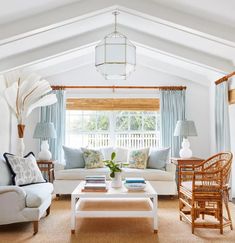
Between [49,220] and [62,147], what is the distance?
2.23m

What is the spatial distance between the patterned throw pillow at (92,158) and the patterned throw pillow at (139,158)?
581mm

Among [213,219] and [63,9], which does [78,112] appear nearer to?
[63,9]

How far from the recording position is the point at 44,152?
6250 millimetres

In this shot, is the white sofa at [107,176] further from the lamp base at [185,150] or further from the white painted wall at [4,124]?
the white painted wall at [4,124]

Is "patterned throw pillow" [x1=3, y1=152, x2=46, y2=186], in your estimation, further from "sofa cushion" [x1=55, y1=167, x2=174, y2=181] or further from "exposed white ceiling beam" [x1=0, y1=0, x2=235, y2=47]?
"exposed white ceiling beam" [x1=0, y1=0, x2=235, y2=47]

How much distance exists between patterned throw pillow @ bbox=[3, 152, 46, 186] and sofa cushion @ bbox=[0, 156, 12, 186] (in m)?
0.04

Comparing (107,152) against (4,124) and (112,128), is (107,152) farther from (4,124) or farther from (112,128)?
(4,124)

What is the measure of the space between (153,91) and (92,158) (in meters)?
2.05

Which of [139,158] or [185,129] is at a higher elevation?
[185,129]

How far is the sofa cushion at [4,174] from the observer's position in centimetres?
393

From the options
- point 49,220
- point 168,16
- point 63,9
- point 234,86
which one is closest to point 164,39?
point 168,16

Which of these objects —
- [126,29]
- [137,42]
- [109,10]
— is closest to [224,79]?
[137,42]

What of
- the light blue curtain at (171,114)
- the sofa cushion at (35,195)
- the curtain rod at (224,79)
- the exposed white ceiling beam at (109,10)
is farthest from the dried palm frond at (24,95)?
the curtain rod at (224,79)

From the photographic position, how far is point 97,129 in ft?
22.9
